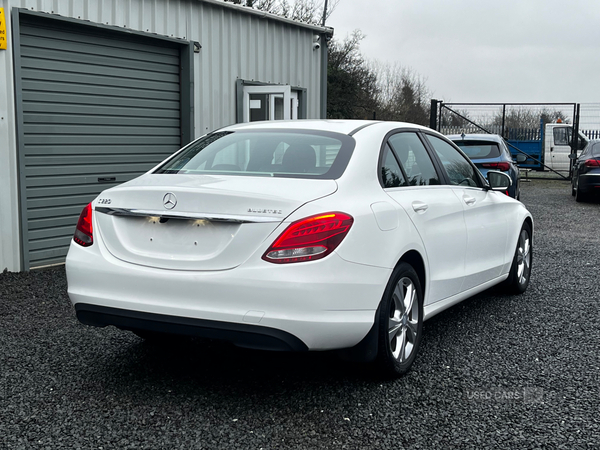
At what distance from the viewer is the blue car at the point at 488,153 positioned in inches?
494

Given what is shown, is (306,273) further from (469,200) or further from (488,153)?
(488,153)

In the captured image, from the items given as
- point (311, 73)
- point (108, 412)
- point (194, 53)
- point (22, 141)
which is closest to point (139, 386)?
Answer: point (108, 412)

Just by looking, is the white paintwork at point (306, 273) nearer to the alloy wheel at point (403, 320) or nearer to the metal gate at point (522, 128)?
the alloy wheel at point (403, 320)

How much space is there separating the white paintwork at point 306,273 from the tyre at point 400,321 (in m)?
0.11

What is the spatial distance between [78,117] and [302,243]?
5766 mm

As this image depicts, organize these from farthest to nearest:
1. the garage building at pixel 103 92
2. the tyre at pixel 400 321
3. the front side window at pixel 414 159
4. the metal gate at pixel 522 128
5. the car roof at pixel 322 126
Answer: the metal gate at pixel 522 128, the garage building at pixel 103 92, the front side window at pixel 414 159, the car roof at pixel 322 126, the tyre at pixel 400 321

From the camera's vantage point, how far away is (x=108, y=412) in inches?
143

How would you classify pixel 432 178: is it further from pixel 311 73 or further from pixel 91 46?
pixel 311 73

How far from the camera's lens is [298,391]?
156 inches

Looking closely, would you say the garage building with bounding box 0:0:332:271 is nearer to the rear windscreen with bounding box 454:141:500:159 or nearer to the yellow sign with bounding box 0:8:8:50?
the yellow sign with bounding box 0:8:8:50

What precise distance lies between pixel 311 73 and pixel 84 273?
903cm

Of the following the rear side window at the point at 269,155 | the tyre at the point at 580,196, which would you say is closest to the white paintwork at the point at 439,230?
the rear side window at the point at 269,155

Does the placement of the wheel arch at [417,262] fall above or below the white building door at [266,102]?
below

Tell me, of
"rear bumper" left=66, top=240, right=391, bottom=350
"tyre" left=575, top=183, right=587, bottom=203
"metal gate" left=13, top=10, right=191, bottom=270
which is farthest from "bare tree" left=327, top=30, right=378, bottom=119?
"rear bumper" left=66, top=240, right=391, bottom=350
